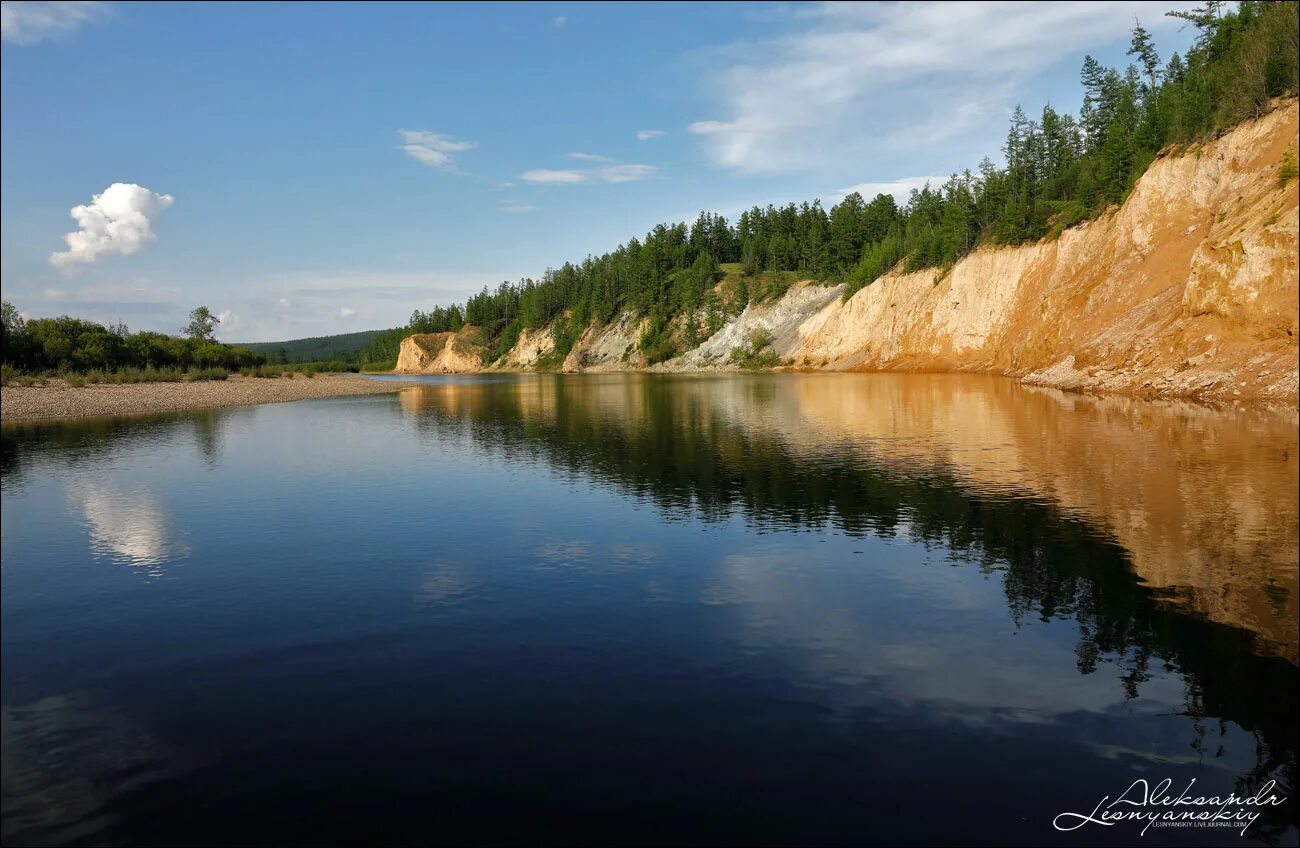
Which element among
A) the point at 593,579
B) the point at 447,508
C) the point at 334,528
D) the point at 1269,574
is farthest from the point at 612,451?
the point at 1269,574

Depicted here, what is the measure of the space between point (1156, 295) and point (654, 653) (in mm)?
68684

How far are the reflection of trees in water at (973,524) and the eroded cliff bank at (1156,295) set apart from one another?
3378cm

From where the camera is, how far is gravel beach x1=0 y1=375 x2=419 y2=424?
218 feet

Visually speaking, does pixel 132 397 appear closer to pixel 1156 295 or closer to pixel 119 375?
pixel 119 375

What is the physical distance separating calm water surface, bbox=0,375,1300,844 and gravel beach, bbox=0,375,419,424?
41.6 meters

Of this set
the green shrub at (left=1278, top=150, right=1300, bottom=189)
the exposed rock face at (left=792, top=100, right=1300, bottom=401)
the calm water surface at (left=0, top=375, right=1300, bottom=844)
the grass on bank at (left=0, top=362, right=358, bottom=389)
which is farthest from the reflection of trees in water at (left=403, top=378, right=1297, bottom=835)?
the grass on bank at (left=0, top=362, right=358, bottom=389)

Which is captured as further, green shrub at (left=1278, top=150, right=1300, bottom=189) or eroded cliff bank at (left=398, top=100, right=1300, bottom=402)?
green shrub at (left=1278, top=150, right=1300, bottom=189)

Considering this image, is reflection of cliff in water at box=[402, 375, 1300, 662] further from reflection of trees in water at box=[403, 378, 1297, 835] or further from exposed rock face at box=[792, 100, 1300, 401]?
exposed rock face at box=[792, 100, 1300, 401]

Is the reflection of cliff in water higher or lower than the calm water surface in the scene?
higher

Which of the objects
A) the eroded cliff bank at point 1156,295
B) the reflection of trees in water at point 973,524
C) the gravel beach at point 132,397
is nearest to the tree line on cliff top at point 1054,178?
the eroded cliff bank at point 1156,295

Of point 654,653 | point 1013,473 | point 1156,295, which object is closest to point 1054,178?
point 1156,295

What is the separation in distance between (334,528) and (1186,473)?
32065 millimetres

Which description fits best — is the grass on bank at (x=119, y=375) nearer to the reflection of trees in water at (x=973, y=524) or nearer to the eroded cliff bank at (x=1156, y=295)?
the reflection of trees in water at (x=973, y=524)

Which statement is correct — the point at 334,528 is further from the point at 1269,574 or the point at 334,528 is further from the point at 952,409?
the point at 952,409
